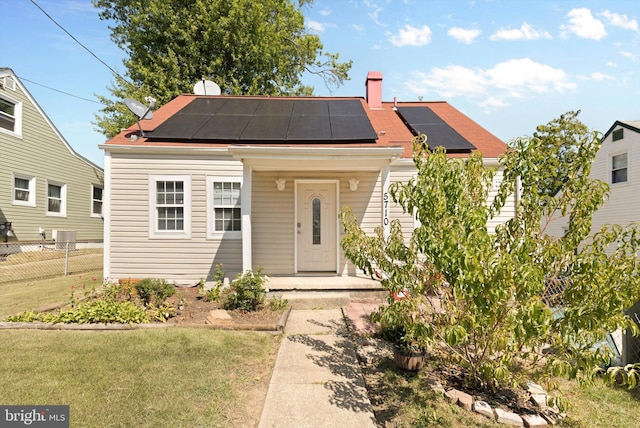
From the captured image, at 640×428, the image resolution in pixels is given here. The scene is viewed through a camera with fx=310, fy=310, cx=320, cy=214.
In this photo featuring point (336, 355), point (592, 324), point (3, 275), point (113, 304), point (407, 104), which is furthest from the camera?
point (407, 104)

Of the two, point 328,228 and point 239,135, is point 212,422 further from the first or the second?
point 239,135

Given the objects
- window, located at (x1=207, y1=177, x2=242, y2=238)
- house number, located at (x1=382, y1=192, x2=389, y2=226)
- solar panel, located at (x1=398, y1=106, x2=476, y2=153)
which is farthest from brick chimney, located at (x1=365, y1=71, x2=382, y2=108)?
window, located at (x1=207, y1=177, x2=242, y2=238)

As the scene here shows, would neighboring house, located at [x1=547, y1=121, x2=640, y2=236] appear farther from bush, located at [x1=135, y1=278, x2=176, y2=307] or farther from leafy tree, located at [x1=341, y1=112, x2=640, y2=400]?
bush, located at [x1=135, y1=278, x2=176, y2=307]

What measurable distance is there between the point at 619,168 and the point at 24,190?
24.7 meters

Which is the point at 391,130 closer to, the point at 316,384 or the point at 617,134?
the point at 316,384

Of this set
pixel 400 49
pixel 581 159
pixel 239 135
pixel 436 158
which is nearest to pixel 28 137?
pixel 239 135

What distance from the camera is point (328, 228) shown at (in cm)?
758

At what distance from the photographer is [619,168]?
13.2 meters

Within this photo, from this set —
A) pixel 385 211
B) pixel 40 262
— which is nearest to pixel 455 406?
pixel 385 211

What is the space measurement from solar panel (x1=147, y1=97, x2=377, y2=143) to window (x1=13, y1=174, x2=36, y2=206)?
8.49m

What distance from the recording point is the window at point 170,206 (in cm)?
741

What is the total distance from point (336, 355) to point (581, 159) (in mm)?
3325

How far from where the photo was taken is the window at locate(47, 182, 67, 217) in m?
13.8

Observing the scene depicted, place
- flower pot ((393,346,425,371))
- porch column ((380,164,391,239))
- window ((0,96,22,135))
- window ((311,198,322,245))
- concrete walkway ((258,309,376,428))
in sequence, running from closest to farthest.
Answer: concrete walkway ((258,309,376,428)) < flower pot ((393,346,425,371)) < porch column ((380,164,391,239)) < window ((311,198,322,245)) < window ((0,96,22,135))
